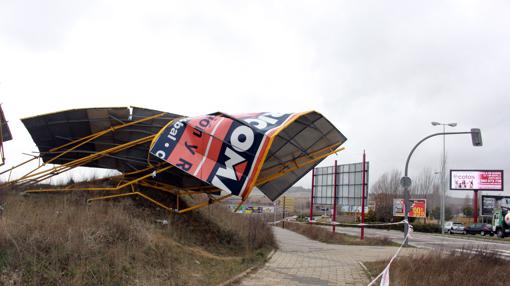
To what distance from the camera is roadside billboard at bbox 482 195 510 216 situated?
5231 centimetres

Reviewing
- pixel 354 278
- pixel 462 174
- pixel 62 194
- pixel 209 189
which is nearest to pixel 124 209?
pixel 62 194

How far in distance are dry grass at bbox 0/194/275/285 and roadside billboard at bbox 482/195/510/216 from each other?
48.1 metres

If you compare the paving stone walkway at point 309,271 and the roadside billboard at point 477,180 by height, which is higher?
the roadside billboard at point 477,180

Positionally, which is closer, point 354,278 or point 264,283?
point 264,283

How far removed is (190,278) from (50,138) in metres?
6.77

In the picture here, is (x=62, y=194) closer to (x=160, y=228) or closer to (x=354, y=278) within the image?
(x=160, y=228)

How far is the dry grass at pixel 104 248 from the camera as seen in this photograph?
655 centimetres

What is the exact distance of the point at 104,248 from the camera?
25.3 ft

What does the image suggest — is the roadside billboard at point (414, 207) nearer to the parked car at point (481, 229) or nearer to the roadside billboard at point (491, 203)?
the parked car at point (481, 229)

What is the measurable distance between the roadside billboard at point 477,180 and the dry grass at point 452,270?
46.0 metres

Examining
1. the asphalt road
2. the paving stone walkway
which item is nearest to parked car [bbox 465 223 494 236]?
the asphalt road

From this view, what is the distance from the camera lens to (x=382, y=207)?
60.0 metres

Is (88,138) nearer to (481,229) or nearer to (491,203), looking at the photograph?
(481,229)

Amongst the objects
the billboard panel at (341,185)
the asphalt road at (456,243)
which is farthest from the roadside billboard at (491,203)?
the billboard panel at (341,185)
